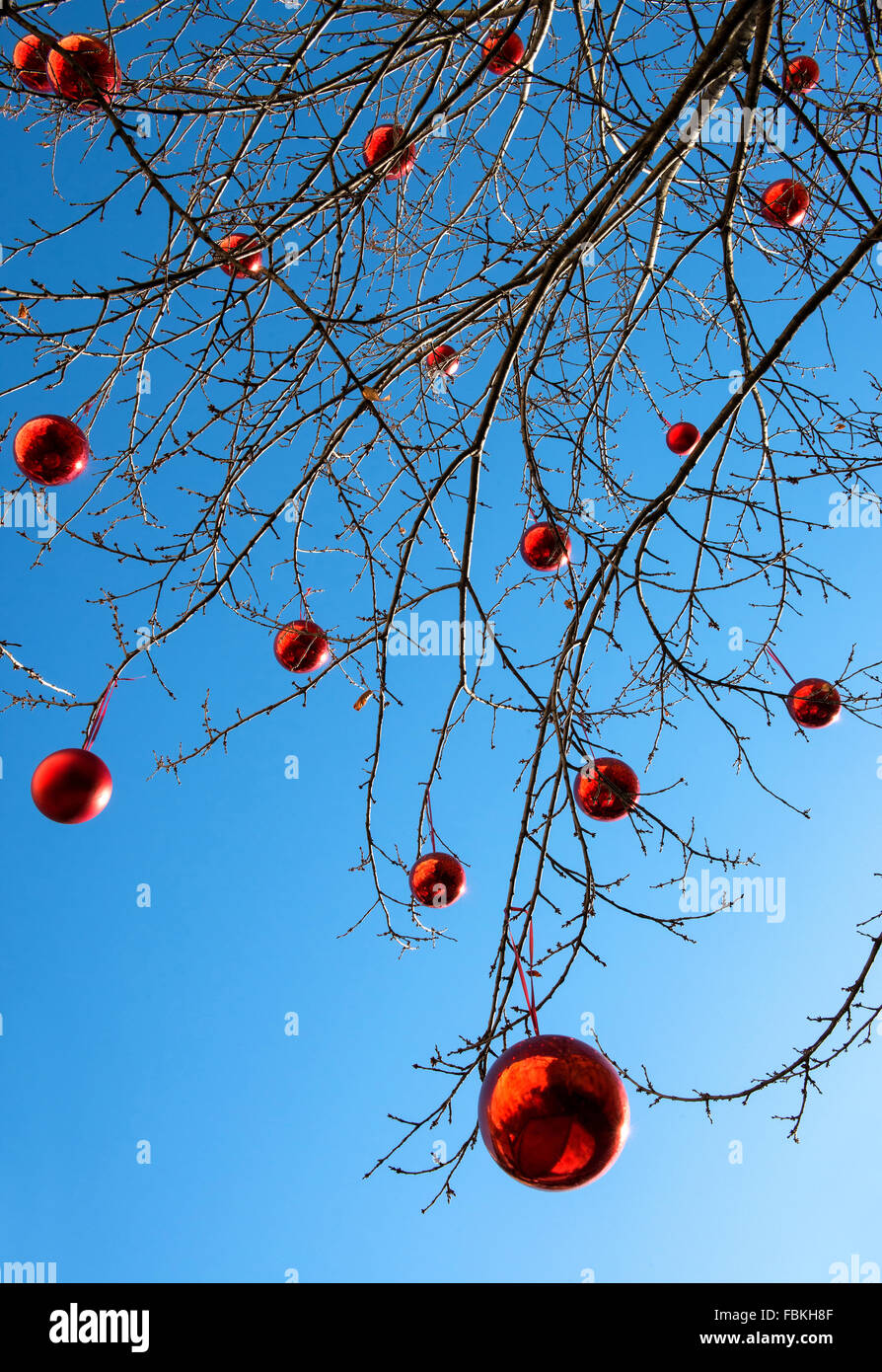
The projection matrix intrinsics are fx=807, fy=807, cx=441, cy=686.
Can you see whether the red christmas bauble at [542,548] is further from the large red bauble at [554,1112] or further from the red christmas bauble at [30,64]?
the red christmas bauble at [30,64]

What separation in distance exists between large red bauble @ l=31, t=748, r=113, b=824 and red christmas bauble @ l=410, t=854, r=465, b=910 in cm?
103

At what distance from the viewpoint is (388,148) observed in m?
2.92

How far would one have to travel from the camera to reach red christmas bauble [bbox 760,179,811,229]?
3.02m

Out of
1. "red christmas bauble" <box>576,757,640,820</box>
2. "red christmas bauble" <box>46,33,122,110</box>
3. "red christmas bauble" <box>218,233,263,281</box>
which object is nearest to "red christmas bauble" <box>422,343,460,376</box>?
"red christmas bauble" <box>218,233,263,281</box>

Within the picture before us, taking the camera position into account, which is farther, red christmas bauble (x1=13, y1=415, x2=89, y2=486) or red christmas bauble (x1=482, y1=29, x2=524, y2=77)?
red christmas bauble (x1=482, y1=29, x2=524, y2=77)

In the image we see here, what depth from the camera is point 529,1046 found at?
1533 mm

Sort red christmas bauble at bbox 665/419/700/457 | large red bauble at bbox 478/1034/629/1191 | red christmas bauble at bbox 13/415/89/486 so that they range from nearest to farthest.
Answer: large red bauble at bbox 478/1034/629/1191
red christmas bauble at bbox 13/415/89/486
red christmas bauble at bbox 665/419/700/457

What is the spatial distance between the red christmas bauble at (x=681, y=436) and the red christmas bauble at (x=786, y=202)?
0.91 metres

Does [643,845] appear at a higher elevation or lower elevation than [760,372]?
lower

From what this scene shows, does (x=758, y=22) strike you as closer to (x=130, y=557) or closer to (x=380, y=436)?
(x=380, y=436)

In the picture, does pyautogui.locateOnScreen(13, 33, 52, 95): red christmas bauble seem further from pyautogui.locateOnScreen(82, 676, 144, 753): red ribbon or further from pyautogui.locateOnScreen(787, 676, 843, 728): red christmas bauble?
pyautogui.locateOnScreen(787, 676, 843, 728): red christmas bauble
